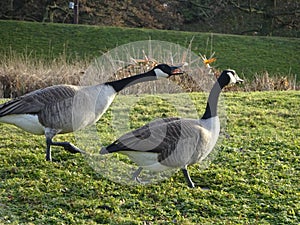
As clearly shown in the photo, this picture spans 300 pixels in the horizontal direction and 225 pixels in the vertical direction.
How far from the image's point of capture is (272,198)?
5574 millimetres

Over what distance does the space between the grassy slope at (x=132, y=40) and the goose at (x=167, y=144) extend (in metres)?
17.1

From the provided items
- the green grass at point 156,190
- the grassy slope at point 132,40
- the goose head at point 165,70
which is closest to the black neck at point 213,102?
the goose head at point 165,70

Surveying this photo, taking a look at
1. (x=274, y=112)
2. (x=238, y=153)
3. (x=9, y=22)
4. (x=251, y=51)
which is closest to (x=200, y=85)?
(x=274, y=112)

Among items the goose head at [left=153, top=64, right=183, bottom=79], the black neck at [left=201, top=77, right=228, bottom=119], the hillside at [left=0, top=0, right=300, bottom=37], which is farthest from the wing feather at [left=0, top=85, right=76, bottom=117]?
the hillside at [left=0, top=0, right=300, bottom=37]

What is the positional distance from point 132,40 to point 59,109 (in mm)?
18997

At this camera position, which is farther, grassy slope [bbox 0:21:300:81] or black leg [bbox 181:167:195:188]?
grassy slope [bbox 0:21:300:81]

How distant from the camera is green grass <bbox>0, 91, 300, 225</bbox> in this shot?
5.02m

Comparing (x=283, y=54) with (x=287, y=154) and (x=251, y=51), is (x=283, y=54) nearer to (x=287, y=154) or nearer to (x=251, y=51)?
(x=251, y=51)

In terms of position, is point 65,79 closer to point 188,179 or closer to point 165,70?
point 165,70

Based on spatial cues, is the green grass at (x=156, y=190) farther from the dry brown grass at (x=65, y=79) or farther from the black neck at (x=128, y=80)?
the dry brown grass at (x=65, y=79)

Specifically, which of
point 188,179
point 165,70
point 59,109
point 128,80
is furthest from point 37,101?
point 188,179

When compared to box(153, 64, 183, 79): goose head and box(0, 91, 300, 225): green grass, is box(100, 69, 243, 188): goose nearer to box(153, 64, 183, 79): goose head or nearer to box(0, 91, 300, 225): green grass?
box(0, 91, 300, 225): green grass

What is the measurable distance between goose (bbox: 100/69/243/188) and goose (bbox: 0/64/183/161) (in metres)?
0.80

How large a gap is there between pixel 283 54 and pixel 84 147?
19151 mm
